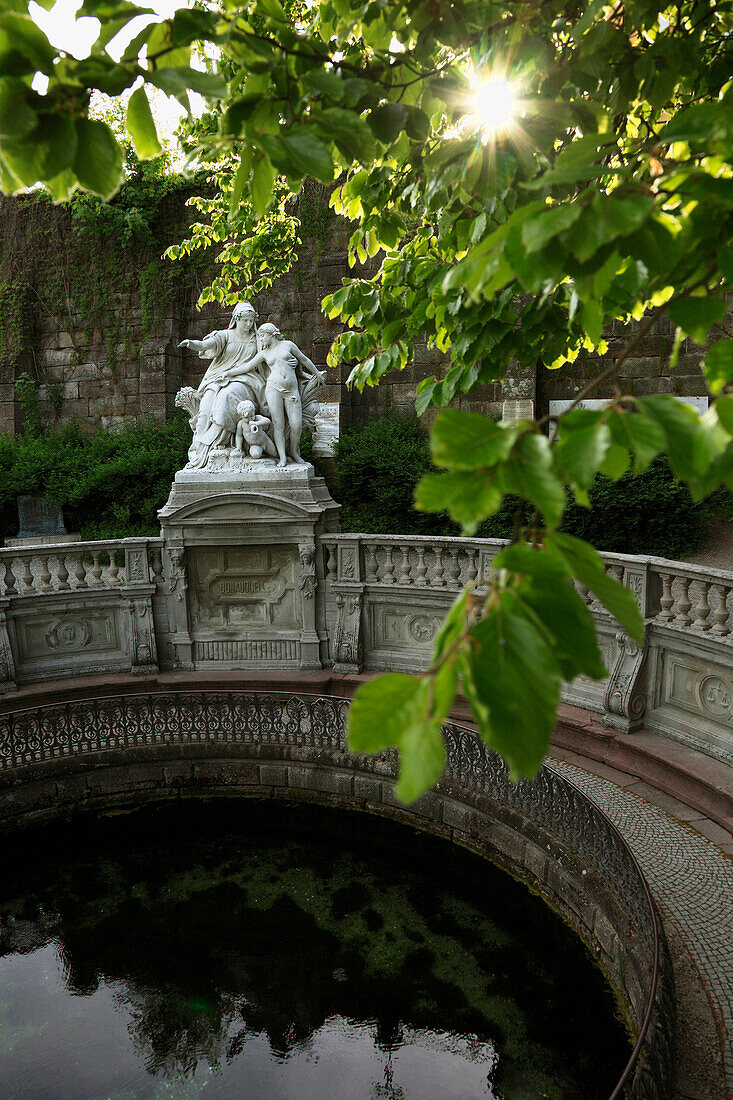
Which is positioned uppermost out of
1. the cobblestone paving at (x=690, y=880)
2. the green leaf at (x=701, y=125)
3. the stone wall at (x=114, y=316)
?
the stone wall at (x=114, y=316)

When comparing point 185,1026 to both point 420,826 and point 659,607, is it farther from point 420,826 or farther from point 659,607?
point 659,607

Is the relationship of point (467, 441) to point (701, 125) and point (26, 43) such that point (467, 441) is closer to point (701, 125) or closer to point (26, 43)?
point (701, 125)

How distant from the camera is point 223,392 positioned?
7.46 metres

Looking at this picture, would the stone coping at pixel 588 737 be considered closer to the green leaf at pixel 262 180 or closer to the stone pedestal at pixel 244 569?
the stone pedestal at pixel 244 569

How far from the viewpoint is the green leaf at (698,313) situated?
4.65 ft

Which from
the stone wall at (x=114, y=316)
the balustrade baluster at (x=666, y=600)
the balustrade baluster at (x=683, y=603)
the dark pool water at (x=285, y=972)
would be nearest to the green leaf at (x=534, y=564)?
the dark pool water at (x=285, y=972)

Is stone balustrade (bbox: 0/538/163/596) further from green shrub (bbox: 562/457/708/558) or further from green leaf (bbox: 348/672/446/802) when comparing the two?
green leaf (bbox: 348/672/446/802)

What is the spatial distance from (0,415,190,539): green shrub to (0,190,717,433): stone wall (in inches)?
50.2

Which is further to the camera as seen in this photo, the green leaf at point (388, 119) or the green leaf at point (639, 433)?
the green leaf at point (388, 119)

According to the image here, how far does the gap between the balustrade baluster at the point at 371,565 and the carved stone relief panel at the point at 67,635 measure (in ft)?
8.98

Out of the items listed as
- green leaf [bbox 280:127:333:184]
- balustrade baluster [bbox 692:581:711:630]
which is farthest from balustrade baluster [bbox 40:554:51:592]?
green leaf [bbox 280:127:333:184]

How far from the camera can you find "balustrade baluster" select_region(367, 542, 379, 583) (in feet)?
23.8

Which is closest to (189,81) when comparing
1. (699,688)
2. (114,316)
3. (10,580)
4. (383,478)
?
(699,688)

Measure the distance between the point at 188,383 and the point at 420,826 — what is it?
35.0ft
